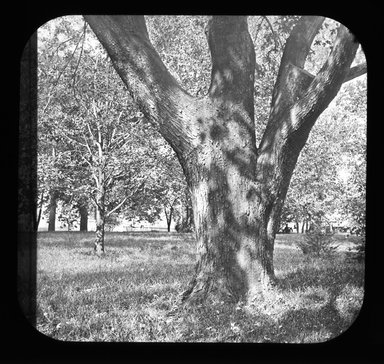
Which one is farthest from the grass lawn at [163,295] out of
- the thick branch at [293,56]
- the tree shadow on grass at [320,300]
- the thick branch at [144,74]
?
the thick branch at [293,56]

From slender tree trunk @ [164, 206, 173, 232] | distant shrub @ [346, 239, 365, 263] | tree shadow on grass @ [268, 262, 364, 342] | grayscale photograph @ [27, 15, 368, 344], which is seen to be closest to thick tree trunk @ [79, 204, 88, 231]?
grayscale photograph @ [27, 15, 368, 344]

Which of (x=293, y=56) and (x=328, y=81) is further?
(x=293, y=56)

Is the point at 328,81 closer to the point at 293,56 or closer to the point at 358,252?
the point at 293,56

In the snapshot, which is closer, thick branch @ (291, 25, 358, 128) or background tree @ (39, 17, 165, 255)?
thick branch @ (291, 25, 358, 128)

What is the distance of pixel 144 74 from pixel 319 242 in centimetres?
139

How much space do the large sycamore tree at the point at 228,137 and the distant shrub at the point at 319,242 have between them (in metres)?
0.20

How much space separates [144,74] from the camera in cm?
201

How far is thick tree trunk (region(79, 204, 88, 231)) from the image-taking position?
2070mm

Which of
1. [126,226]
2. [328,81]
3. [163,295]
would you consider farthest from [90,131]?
[328,81]

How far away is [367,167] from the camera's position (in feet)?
6.34

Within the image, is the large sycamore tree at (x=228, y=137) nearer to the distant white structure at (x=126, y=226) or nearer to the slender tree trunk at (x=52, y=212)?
the distant white structure at (x=126, y=226)

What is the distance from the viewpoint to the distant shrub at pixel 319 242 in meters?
2.04

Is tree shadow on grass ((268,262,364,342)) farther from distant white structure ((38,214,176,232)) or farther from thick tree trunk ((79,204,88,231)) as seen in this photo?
thick tree trunk ((79,204,88,231))
